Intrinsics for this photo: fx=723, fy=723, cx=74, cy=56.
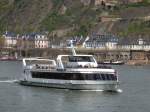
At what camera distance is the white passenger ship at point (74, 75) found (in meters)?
73.2

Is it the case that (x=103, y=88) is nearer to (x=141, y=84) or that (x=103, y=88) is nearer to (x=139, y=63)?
(x=141, y=84)

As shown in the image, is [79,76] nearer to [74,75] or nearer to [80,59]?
[74,75]

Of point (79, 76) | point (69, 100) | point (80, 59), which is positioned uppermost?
point (80, 59)

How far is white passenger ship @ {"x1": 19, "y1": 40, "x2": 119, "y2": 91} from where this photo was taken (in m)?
73.2

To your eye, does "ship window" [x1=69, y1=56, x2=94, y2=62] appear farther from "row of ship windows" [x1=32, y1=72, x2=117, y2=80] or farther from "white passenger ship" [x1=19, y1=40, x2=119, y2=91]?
"row of ship windows" [x1=32, y1=72, x2=117, y2=80]

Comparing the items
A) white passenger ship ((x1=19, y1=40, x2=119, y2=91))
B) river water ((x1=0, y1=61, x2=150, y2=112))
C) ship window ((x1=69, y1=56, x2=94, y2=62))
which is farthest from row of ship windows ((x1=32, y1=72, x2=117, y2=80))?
ship window ((x1=69, y1=56, x2=94, y2=62))

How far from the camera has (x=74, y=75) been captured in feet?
244

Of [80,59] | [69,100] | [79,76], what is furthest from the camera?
[80,59]

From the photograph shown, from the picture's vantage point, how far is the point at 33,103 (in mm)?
65500

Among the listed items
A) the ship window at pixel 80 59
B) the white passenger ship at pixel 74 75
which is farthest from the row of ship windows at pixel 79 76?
the ship window at pixel 80 59

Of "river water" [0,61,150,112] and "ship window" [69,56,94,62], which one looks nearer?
→ "river water" [0,61,150,112]

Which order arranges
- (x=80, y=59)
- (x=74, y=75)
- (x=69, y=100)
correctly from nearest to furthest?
(x=69, y=100), (x=74, y=75), (x=80, y=59)

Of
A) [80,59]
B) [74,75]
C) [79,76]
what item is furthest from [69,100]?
[80,59]

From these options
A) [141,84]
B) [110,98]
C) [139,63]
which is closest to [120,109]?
[110,98]
